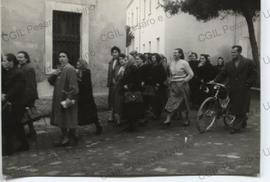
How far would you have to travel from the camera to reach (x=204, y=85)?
20.0ft

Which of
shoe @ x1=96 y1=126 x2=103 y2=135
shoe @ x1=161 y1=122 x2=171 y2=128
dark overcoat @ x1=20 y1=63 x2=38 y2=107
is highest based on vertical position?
dark overcoat @ x1=20 y1=63 x2=38 y2=107

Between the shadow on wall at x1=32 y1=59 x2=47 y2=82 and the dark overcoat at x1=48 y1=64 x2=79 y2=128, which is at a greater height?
the shadow on wall at x1=32 y1=59 x2=47 y2=82

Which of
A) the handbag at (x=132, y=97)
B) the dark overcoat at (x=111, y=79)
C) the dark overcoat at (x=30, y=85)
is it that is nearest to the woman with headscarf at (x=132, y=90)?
the handbag at (x=132, y=97)

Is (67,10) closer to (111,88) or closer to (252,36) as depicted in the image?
(111,88)

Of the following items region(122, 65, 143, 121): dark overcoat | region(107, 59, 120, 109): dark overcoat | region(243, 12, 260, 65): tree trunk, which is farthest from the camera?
region(122, 65, 143, 121): dark overcoat

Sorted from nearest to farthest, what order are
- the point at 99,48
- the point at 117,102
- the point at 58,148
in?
the point at 58,148 < the point at 99,48 < the point at 117,102

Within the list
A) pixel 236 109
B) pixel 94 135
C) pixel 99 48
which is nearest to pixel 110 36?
pixel 99 48

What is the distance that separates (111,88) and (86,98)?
0.39m

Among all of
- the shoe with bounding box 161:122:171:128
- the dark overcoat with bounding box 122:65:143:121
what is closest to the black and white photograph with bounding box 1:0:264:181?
the shoe with bounding box 161:122:171:128

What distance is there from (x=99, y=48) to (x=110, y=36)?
0.19m

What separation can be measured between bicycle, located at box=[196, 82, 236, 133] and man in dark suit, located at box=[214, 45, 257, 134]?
0.08 m

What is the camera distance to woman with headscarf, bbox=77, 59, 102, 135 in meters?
5.92

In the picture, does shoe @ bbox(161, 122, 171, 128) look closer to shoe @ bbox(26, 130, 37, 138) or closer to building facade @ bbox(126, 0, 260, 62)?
building facade @ bbox(126, 0, 260, 62)

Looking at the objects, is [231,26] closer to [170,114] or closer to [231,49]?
[231,49]
